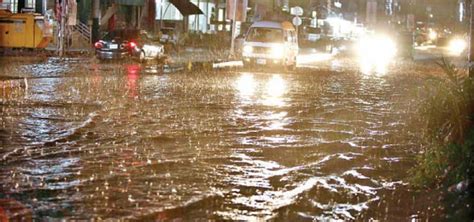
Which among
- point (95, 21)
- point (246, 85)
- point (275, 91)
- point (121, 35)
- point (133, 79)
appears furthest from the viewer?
point (95, 21)

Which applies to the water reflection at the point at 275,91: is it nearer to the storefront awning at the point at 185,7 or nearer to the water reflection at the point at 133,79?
the water reflection at the point at 133,79

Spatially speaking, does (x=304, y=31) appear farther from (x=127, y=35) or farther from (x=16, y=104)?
(x=16, y=104)

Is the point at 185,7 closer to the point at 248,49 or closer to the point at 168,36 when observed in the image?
the point at 168,36

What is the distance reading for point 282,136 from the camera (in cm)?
1414

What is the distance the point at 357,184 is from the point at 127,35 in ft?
86.8

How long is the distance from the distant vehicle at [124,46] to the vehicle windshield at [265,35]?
498 cm

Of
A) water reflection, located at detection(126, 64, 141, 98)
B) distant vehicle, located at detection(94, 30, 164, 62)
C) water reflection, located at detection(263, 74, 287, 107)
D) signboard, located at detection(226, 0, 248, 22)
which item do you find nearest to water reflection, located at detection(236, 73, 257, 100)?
water reflection, located at detection(263, 74, 287, 107)

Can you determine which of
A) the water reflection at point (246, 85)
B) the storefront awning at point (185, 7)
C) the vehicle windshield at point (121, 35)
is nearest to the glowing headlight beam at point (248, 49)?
the water reflection at point (246, 85)

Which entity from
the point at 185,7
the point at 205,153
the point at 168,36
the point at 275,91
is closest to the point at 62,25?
the point at 275,91

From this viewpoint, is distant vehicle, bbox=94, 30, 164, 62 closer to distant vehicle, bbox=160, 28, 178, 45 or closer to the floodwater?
distant vehicle, bbox=160, 28, 178, 45

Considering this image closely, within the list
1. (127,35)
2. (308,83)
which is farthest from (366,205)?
(127,35)

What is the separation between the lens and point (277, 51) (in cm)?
3416

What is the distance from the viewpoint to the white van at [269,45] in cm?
3416

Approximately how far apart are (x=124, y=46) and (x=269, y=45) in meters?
6.42
